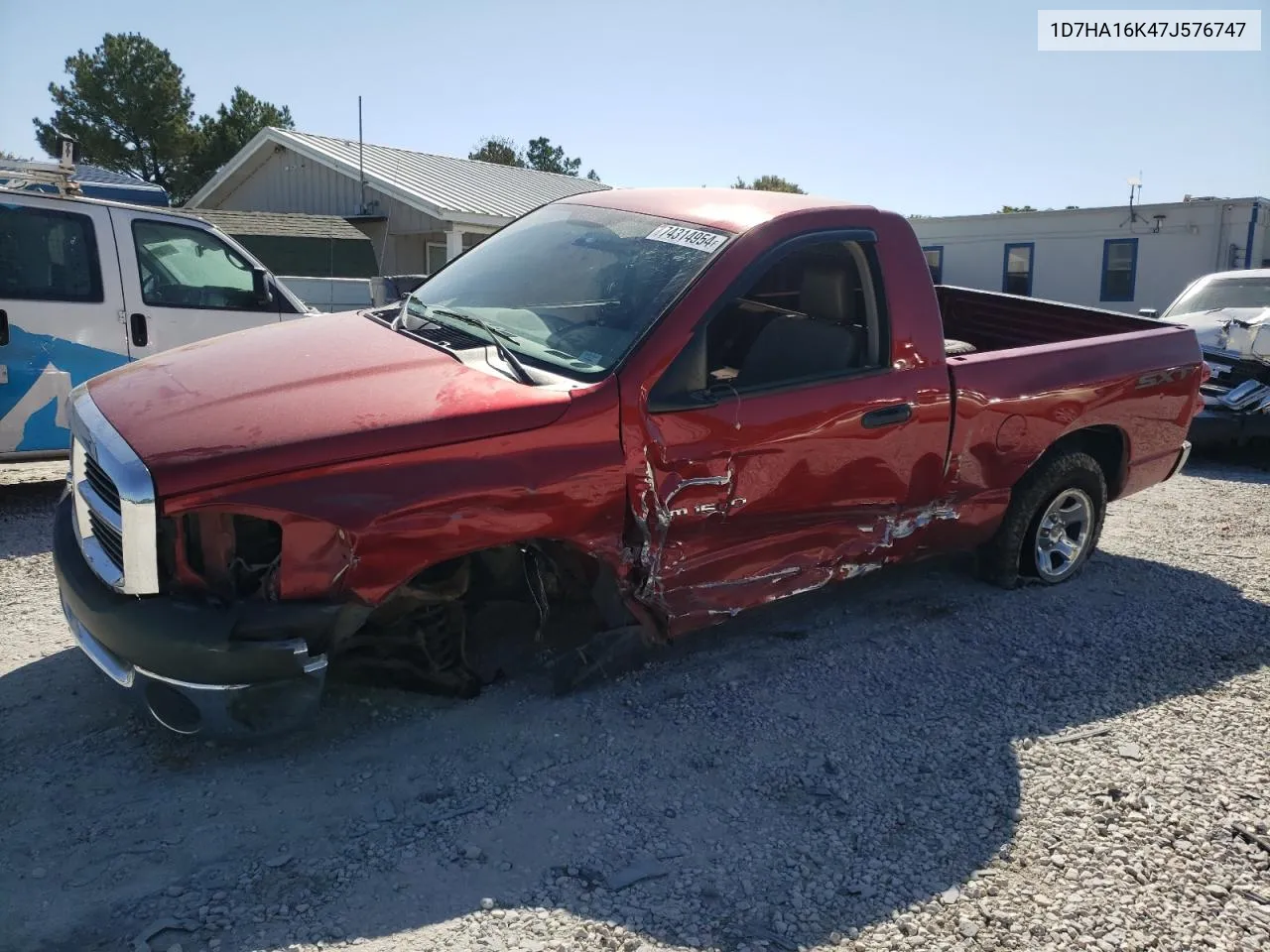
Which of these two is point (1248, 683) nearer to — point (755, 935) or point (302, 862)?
point (755, 935)

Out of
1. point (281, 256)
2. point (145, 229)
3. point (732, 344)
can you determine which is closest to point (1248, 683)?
point (732, 344)

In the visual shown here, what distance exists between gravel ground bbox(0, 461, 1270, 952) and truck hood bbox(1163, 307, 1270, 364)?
5.45 m

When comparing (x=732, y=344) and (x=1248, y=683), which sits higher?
(x=732, y=344)

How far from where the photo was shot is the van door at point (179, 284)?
6.44m

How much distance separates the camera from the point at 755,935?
253 centimetres

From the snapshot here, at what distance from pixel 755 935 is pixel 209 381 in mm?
2452

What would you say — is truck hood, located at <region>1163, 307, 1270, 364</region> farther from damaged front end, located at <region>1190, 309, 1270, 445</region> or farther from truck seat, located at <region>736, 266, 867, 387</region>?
truck seat, located at <region>736, 266, 867, 387</region>

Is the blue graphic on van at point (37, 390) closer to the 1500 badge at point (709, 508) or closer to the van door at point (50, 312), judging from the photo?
the van door at point (50, 312)

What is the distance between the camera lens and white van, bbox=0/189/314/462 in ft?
19.5

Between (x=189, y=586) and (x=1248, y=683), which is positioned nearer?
(x=189, y=586)

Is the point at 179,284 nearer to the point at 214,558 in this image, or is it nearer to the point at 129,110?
the point at 214,558

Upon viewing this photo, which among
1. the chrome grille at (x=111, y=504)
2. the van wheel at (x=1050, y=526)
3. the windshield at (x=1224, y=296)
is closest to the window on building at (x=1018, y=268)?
the windshield at (x=1224, y=296)

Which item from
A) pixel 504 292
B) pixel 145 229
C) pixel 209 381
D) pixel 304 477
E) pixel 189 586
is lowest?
pixel 189 586

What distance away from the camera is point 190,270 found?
6.79m
